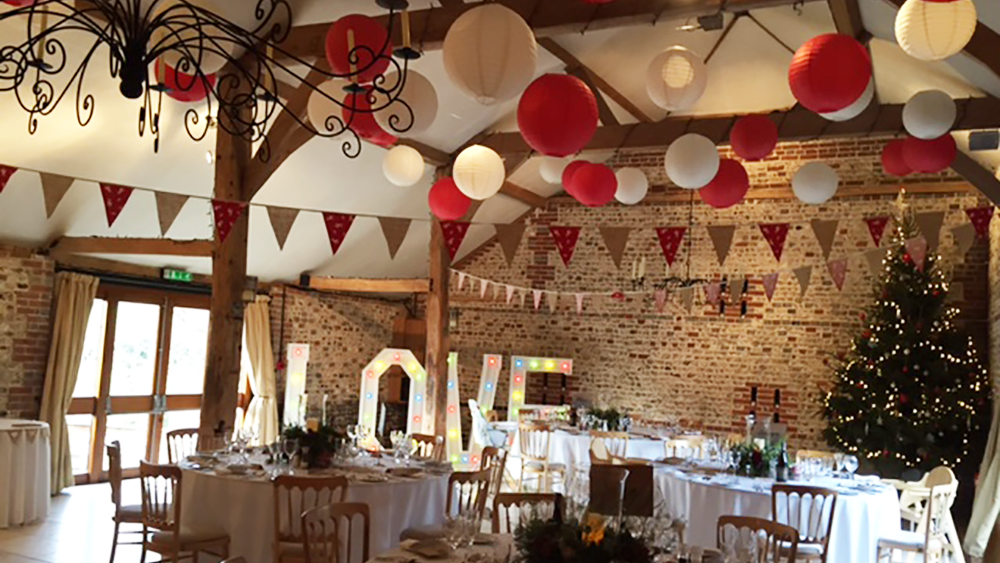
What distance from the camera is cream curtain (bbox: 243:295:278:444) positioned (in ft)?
33.9

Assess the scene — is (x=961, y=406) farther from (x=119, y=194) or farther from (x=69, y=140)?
(x=69, y=140)

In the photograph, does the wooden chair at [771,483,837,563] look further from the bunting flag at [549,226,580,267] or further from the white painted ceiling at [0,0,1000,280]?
the white painted ceiling at [0,0,1000,280]

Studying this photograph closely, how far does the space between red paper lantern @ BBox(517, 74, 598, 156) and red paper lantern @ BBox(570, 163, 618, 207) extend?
2139mm

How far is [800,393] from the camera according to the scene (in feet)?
33.7

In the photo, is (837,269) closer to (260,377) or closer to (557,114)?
(557,114)

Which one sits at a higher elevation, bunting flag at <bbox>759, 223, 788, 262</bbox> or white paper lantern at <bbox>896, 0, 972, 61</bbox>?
white paper lantern at <bbox>896, 0, 972, 61</bbox>

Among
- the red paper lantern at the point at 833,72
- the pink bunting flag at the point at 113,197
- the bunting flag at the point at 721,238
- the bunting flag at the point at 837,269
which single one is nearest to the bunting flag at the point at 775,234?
the bunting flag at the point at 721,238

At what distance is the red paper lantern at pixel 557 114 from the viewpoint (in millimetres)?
4102

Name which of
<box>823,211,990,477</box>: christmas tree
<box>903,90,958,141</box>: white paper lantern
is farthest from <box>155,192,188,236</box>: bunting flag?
<box>823,211,990,477</box>: christmas tree

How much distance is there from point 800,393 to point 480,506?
6.47 metres

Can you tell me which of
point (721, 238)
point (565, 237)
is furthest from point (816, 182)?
point (565, 237)

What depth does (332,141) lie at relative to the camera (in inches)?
307

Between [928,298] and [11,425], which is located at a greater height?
[928,298]

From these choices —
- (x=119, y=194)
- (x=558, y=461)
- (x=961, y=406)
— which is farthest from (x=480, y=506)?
(x=961, y=406)
